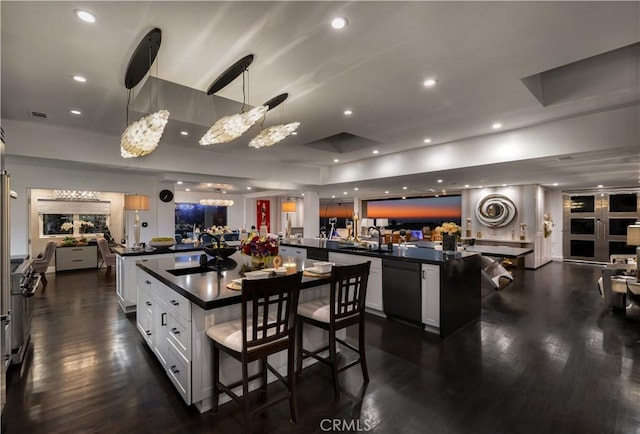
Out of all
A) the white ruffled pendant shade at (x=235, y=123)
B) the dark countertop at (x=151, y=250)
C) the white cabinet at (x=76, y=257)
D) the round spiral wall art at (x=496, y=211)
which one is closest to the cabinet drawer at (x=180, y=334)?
the white ruffled pendant shade at (x=235, y=123)

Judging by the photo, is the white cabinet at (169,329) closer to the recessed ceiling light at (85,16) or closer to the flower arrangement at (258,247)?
the flower arrangement at (258,247)

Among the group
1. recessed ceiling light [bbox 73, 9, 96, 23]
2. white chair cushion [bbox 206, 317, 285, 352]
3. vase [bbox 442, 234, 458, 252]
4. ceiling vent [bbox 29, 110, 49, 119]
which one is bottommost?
white chair cushion [bbox 206, 317, 285, 352]

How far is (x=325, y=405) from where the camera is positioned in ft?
7.36

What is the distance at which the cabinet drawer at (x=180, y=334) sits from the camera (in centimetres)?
215

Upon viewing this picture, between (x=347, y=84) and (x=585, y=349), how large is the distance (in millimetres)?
3893

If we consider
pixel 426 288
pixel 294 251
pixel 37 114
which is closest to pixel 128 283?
pixel 37 114

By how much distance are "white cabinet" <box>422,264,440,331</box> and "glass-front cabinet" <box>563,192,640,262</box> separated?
912cm

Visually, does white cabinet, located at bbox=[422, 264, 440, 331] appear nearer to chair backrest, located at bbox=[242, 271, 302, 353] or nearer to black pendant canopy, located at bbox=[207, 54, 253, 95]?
chair backrest, located at bbox=[242, 271, 302, 353]

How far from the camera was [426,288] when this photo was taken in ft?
12.0

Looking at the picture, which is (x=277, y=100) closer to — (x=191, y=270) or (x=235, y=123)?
(x=235, y=123)

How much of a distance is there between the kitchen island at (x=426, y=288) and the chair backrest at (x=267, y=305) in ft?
7.12

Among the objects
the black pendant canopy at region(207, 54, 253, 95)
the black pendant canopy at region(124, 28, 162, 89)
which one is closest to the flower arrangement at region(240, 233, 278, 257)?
the black pendant canopy at region(207, 54, 253, 95)

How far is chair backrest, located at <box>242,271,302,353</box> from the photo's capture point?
181cm

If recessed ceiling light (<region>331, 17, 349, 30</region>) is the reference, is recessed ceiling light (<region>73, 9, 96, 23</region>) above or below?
above
